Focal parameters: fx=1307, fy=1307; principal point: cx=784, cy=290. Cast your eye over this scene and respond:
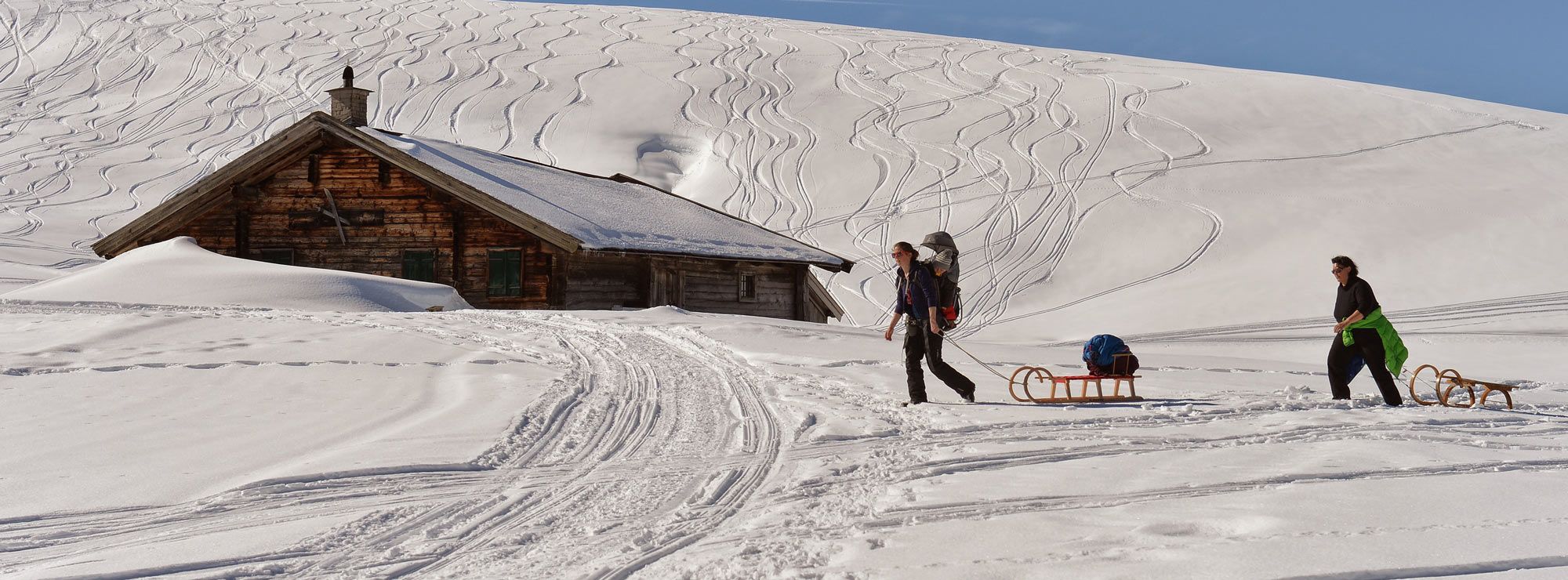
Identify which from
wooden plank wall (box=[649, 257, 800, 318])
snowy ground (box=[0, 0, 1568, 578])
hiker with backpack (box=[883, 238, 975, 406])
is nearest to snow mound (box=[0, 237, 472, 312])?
snowy ground (box=[0, 0, 1568, 578])

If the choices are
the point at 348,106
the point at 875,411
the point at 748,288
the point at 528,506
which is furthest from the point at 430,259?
the point at 528,506

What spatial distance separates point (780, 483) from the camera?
668 cm

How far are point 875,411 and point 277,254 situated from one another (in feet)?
59.0

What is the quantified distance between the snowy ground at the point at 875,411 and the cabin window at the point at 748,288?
777 cm

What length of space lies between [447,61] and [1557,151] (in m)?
48.8

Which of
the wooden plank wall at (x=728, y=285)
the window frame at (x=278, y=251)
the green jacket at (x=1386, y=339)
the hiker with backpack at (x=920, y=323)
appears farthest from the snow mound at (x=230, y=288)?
the green jacket at (x=1386, y=339)

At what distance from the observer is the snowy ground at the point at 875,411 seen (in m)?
5.25

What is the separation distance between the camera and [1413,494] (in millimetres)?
6129

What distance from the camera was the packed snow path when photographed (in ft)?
16.5

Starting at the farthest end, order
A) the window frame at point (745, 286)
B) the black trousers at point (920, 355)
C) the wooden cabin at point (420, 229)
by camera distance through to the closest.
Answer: the window frame at point (745, 286)
the wooden cabin at point (420, 229)
the black trousers at point (920, 355)

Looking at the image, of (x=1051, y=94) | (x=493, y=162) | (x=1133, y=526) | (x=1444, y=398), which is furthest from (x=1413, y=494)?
(x=1051, y=94)

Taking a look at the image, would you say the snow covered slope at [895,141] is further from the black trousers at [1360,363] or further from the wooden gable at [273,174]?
the black trousers at [1360,363]

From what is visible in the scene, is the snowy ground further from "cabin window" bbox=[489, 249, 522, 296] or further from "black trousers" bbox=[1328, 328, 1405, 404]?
"cabin window" bbox=[489, 249, 522, 296]

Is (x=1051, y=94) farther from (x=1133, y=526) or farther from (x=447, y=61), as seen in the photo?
(x=1133, y=526)
